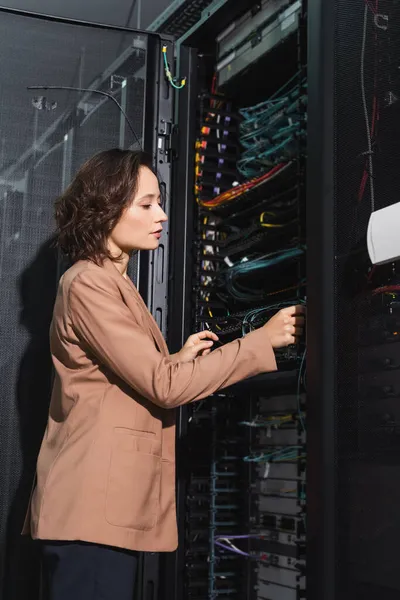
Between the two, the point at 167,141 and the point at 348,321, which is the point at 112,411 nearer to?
the point at 348,321

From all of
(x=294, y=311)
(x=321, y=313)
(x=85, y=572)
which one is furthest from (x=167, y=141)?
(x=85, y=572)

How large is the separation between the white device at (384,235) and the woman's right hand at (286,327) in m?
0.26

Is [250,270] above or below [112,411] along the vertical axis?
above

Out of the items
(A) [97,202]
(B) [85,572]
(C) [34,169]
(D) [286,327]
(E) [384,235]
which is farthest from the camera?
(C) [34,169]

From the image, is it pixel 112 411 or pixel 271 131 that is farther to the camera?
pixel 271 131

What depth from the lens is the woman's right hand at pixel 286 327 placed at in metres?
1.46

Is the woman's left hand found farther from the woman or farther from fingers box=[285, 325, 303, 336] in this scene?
fingers box=[285, 325, 303, 336]

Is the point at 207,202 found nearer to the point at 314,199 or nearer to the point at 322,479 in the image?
the point at 314,199

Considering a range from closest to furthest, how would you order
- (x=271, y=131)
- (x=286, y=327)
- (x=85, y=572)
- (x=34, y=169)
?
1. (x=85, y=572)
2. (x=286, y=327)
3. (x=34, y=169)
4. (x=271, y=131)

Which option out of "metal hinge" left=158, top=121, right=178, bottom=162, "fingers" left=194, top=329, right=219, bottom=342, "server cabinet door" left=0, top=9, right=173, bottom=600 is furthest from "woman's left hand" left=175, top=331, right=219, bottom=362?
"metal hinge" left=158, top=121, right=178, bottom=162

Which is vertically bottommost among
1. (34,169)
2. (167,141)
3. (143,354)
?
(143,354)

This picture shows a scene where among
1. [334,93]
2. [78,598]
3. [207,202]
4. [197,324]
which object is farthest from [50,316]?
[334,93]

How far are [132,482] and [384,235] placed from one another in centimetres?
63

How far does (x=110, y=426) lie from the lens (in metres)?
1.41
